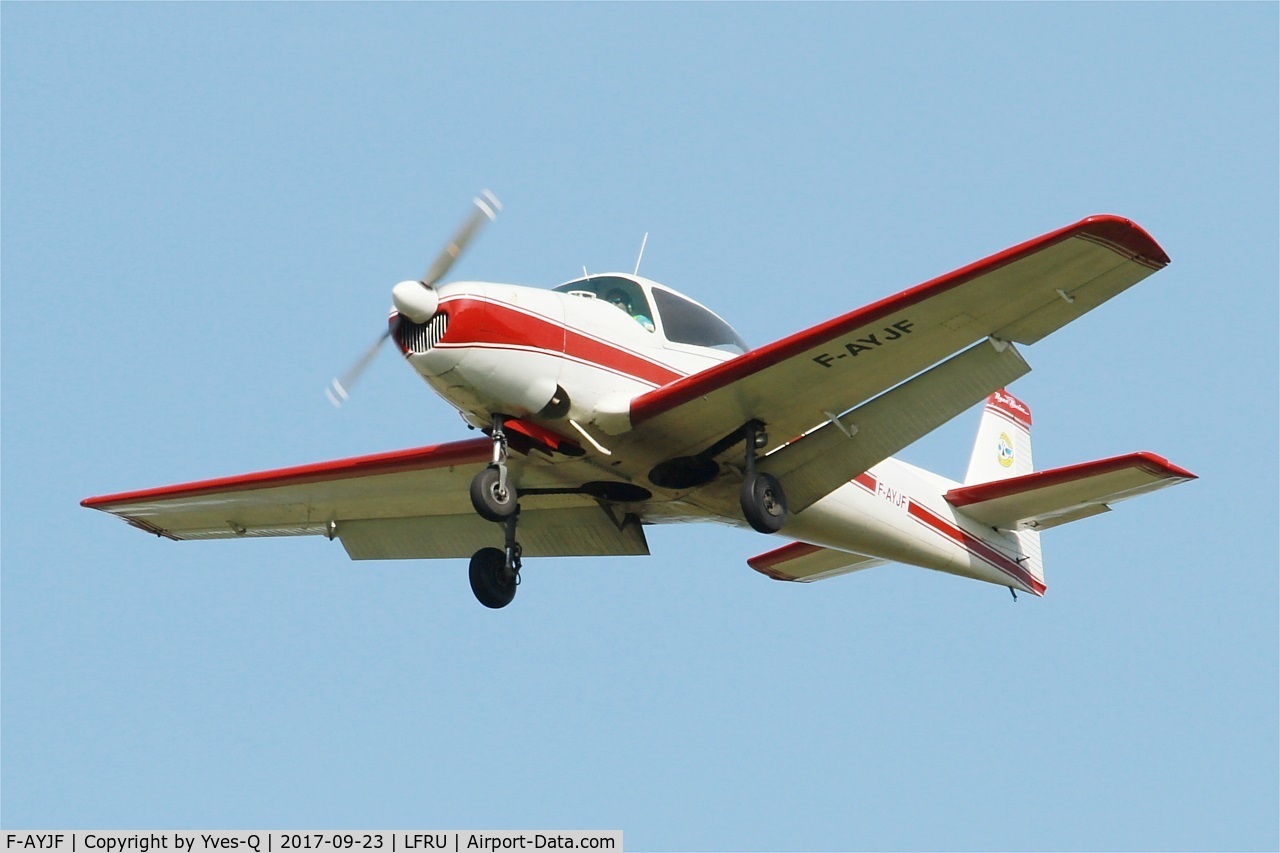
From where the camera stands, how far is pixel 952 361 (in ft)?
45.6

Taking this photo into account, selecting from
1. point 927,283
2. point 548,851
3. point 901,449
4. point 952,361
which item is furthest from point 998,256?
point 548,851

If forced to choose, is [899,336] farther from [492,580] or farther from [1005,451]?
[1005,451]

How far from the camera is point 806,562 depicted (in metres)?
18.4

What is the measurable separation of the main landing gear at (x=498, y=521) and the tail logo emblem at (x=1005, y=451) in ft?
24.2

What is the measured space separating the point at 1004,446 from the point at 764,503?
6915mm

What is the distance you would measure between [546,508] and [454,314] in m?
3.78

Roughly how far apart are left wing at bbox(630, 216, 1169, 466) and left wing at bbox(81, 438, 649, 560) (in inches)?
71.5

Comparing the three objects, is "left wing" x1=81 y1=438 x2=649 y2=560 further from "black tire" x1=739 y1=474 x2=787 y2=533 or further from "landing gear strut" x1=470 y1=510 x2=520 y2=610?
"black tire" x1=739 y1=474 x2=787 y2=533

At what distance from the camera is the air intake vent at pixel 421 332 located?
1309cm

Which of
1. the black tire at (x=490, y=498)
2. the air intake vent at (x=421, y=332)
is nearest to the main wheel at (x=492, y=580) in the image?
the black tire at (x=490, y=498)

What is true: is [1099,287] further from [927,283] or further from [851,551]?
[851,551]

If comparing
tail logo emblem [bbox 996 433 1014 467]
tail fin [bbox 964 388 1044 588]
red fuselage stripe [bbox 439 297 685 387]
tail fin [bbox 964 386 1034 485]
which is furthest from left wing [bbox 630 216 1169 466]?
tail logo emblem [bbox 996 433 1014 467]
